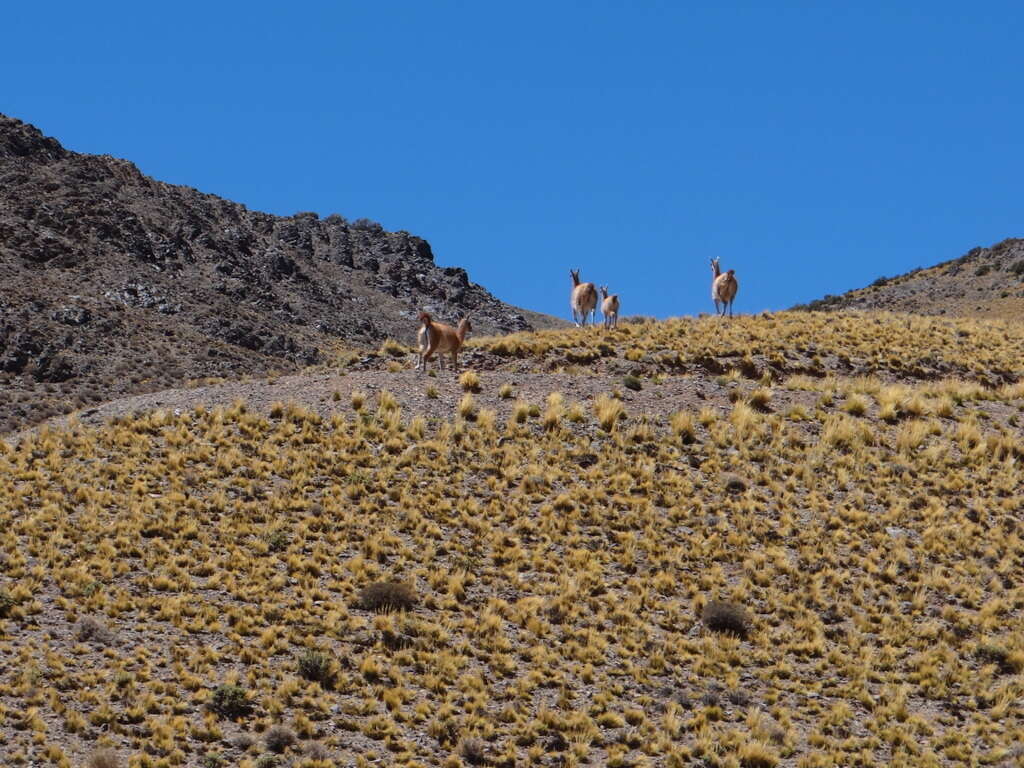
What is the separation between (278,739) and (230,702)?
106 cm

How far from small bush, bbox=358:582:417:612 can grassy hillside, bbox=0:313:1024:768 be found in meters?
0.07

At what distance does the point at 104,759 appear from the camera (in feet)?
49.7

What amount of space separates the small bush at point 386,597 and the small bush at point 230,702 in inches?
143

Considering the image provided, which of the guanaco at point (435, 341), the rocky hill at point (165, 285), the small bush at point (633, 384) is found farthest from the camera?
the rocky hill at point (165, 285)

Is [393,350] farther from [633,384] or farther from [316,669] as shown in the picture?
[316,669]

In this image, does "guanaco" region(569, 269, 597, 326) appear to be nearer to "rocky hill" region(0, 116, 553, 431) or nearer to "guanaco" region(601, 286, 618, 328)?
"guanaco" region(601, 286, 618, 328)

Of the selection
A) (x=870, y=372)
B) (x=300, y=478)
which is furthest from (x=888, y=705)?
(x=870, y=372)

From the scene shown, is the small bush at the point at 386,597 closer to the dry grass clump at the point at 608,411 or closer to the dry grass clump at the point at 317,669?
the dry grass clump at the point at 317,669

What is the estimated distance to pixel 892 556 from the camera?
23.7m

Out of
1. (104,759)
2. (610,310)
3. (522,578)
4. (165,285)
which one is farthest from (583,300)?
(165,285)

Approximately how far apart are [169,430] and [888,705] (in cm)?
1659

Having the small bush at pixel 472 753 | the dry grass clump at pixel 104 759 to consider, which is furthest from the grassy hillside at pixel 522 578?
the dry grass clump at pixel 104 759

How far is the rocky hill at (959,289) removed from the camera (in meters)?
72.9

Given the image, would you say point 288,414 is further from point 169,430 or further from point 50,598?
point 50,598
